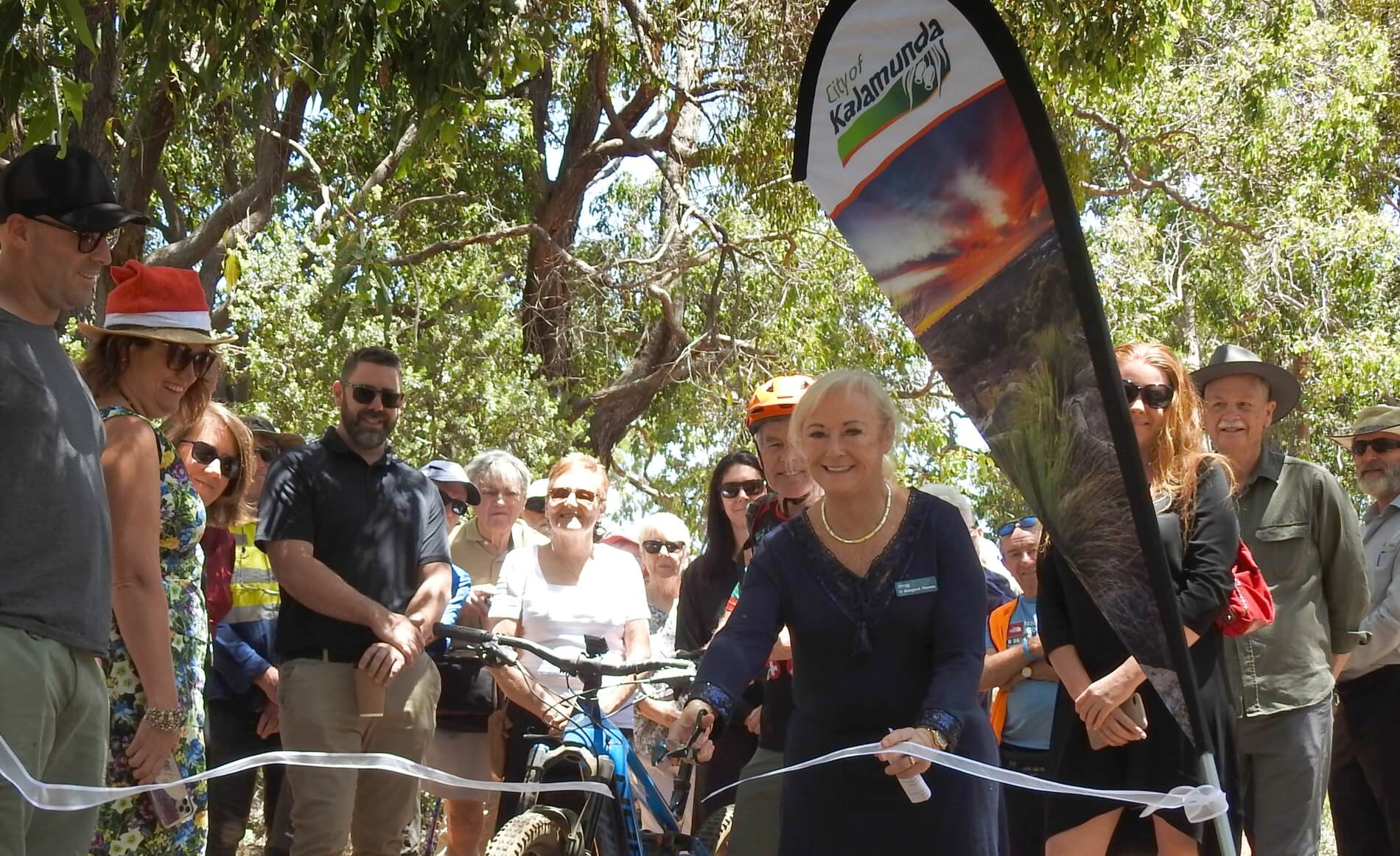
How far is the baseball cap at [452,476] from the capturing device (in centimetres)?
724

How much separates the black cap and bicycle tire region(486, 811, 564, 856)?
2191mm

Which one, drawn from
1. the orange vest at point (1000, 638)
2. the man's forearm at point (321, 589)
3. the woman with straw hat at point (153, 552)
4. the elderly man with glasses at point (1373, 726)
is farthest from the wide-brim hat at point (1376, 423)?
the woman with straw hat at point (153, 552)

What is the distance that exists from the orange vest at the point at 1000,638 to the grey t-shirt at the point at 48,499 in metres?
3.78

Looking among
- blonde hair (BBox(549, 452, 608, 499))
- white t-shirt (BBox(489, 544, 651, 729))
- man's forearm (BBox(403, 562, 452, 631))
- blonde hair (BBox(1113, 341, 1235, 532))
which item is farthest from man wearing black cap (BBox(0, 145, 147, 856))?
blonde hair (BBox(549, 452, 608, 499))

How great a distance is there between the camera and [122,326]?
4066mm

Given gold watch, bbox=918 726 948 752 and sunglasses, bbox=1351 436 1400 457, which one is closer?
gold watch, bbox=918 726 948 752

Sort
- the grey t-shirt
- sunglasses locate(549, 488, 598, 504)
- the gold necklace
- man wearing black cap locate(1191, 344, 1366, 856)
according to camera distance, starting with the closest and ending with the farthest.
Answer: the grey t-shirt, the gold necklace, man wearing black cap locate(1191, 344, 1366, 856), sunglasses locate(549, 488, 598, 504)

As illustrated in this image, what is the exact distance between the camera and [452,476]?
24.0ft

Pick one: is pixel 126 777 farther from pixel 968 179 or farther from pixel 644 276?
pixel 644 276

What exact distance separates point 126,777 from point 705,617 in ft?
7.58

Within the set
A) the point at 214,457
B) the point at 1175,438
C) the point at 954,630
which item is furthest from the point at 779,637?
the point at 214,457

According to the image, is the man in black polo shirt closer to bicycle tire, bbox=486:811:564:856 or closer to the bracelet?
bicycle tire, bbox=486:811:564:856

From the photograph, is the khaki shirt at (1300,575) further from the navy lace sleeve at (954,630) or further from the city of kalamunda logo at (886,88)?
the city of kalamunda logo at (886,88)

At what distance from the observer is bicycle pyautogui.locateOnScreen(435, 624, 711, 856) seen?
492 cm
